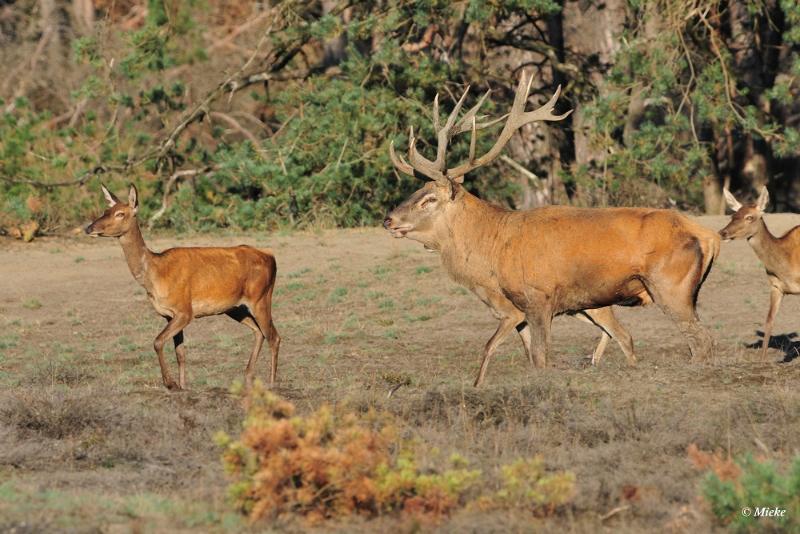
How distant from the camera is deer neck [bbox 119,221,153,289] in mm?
12148

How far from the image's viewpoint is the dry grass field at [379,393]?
7.73m

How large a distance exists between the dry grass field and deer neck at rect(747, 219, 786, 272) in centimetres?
94

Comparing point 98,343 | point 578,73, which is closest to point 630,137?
point 578,73

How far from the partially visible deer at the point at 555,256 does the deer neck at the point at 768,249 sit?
2.26 metres

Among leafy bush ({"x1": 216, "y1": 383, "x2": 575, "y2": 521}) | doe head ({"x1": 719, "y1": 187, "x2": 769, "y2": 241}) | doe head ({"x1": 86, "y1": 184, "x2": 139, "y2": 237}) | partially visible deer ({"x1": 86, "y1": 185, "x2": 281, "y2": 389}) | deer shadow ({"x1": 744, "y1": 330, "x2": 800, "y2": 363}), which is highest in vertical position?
doe head ({"x1": 86, "y1": 184, "x2": 139, "y2": 237})

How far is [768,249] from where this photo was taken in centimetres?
1409

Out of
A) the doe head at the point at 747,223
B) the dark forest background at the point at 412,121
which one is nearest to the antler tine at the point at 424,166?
the doe head at the point at 747,223

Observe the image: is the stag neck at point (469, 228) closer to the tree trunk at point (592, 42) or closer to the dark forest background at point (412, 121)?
the dark forest background at point (412, 121)

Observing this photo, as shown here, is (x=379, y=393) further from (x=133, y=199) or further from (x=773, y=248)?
(x=773, y=248)

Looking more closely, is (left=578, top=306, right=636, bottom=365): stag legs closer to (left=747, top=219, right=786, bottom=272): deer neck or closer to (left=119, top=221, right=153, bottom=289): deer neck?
(left=747, top=219, right=786, bottom=272): deer neck

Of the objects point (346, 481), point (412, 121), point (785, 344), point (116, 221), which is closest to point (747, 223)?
point (785, 344)

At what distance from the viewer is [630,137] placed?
2275 centimetres

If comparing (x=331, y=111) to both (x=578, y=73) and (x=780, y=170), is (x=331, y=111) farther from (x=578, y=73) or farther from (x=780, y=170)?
(x=780, y=170)

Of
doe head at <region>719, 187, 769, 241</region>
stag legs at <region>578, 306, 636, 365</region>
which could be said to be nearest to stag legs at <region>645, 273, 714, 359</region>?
stag legs at <region>578, 306, 636, 365</region>
